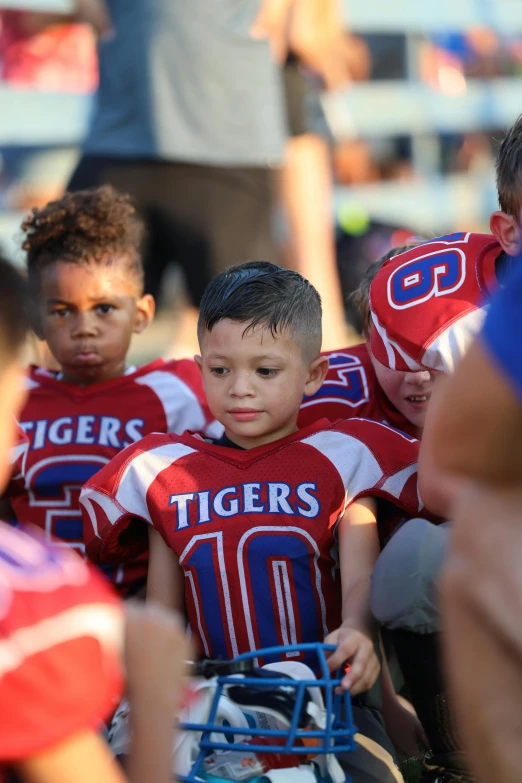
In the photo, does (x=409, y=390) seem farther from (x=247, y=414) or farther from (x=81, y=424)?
(x=81, y=424)

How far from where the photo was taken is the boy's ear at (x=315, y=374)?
7.87 feet

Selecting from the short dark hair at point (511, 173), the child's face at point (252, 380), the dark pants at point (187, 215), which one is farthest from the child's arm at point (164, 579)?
the dark pants at point (187, 215)

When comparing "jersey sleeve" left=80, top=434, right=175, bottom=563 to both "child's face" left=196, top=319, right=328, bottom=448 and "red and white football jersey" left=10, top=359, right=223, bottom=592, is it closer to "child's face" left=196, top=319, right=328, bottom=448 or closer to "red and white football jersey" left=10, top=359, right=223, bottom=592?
"child's face" left=196, top=319, right=328, bottom=448

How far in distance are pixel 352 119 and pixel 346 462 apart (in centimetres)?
677

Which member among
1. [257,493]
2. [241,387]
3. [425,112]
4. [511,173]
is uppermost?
[425,112]

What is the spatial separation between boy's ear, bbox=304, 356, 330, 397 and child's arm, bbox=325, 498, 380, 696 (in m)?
0.29

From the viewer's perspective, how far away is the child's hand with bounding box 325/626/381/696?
1.85 meters

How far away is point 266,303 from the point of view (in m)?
2.31

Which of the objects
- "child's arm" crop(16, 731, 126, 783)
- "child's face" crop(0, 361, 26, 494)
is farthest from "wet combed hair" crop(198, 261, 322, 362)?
"child's arm" crop(16, 731, 126, 783)

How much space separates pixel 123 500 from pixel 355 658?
631mm

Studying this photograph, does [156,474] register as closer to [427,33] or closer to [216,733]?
[216,733]

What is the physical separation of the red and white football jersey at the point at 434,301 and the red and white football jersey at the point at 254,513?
0.22 m

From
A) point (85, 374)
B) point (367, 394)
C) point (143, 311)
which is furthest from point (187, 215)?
point (367, 394)

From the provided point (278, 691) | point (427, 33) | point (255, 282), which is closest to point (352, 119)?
point (427, 33)
